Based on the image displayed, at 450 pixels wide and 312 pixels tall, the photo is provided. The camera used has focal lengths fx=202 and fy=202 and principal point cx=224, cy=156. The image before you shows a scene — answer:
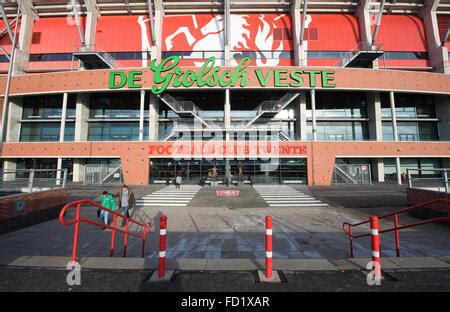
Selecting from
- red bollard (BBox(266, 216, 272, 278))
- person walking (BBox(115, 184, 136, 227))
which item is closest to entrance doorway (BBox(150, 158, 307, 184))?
person walking (BBox(115, 184, 136, 227))

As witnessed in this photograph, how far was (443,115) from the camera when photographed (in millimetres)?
28484

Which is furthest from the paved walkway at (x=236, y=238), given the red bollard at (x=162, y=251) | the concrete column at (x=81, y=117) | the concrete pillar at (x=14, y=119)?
the concrete pillar at (x=14, y=119)

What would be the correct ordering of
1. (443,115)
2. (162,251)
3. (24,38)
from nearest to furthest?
(162,251) → (24,38) → (443,115)

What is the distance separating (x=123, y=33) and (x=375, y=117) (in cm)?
3722

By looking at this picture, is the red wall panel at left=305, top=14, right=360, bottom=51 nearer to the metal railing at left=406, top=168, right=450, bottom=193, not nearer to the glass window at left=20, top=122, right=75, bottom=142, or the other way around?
the metal railing at left=406, top=168, right=450, bottom=193

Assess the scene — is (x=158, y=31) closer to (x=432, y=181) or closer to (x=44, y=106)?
(x=44, y=106)

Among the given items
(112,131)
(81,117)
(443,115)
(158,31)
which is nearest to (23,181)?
(112,131)

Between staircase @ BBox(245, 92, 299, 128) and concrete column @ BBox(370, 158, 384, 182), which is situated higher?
staircase @ BBox(245, 92, 299, 128)

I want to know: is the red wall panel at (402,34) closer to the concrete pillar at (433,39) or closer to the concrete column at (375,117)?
the concrete pillar at (433,39)

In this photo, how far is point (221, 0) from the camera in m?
27.9

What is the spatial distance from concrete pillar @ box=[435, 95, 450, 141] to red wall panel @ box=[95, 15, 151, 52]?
42.3 meters

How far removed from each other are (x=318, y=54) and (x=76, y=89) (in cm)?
3262

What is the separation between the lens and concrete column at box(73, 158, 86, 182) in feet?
→ 87.7

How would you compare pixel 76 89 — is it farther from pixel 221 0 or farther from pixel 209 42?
pixel 221 0
